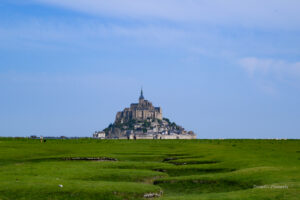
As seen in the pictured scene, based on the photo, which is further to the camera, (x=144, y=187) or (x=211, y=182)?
(x=211, y=182)

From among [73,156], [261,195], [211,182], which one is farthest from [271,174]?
[73,156]

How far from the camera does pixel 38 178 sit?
88.9 feet

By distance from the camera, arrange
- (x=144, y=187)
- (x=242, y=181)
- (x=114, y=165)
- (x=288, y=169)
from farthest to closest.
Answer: (x=114, y=165) < (x=288, y=169) < (x=242, y=181) < (x=144, y=187)

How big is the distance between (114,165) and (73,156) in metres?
11.6

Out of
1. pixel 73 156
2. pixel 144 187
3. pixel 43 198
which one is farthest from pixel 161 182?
pixel 73 156

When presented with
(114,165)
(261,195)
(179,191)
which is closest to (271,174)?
(179,191)

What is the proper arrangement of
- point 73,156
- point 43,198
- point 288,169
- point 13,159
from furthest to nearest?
point 73,156 → point 13,159 → point 288,169 → point 43,198

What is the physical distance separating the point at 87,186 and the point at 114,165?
46.4ft

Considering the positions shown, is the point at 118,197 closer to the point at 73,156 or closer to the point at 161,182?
the point at 161,182

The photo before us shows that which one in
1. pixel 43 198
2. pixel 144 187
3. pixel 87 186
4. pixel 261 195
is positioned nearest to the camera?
pixel 261 195

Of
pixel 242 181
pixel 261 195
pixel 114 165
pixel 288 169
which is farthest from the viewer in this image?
pixel 114 165

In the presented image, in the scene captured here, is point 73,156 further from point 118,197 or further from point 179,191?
point 118,197

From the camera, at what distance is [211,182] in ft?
97.9

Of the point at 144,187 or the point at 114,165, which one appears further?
the point at 114,165
